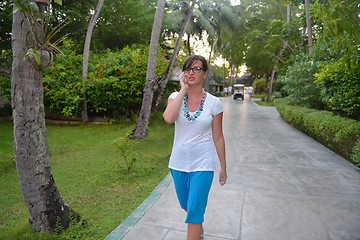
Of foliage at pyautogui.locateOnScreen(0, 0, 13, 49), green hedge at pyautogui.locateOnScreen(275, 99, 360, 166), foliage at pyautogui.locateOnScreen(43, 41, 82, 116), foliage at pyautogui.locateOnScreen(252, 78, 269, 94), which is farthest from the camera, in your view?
foliage at pyautogui.locateOnScreen(252, 78, 269, 94)

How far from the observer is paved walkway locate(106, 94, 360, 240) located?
2.97 meters

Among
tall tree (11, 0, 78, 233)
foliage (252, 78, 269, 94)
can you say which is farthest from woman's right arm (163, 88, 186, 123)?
foliage (252, 78, 269, 94)

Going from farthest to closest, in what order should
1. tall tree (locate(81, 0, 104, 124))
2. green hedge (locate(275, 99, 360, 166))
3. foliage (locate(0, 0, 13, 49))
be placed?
1. foliage (locate(0, 0, 13, 49))
2. tall tree (locate(81, 0, 104, 124))
3. green hedge (locate(275, 99, 360, 166))

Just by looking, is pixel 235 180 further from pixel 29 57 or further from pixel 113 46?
pixel 113 46

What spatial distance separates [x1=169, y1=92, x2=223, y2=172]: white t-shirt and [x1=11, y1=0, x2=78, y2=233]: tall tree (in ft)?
4.67

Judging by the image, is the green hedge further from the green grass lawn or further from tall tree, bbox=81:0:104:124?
tall tree, bbox=81:0:104:124

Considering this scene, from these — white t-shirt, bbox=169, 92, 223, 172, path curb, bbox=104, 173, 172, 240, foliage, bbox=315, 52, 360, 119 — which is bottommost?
path curb, bbox=104, 173, 172, 240

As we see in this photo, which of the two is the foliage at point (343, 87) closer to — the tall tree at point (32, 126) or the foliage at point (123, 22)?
the tall tree at point (32, 126)

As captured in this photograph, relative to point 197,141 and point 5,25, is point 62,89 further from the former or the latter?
point 197,141

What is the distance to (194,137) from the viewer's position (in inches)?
87.4

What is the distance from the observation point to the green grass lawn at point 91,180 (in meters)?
3.20

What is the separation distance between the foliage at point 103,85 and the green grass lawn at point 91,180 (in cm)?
166

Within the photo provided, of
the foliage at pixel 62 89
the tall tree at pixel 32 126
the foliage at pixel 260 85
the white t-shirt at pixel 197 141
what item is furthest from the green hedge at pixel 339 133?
the foliage at pixel 260 85

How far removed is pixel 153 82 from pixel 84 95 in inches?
133
